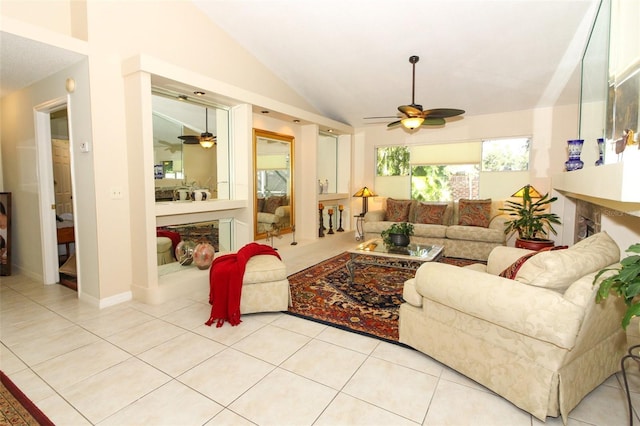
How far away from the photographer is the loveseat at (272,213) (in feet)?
18.0

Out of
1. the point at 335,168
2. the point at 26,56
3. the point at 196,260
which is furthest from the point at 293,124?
the point at 26,56

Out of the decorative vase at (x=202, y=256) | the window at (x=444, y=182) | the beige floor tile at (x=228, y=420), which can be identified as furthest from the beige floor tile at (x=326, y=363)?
the window at (x=444, y=182)

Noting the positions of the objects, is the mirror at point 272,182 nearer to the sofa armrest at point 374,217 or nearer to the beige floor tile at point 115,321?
the sofa armrest at point 374,217

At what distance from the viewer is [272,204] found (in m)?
5.66

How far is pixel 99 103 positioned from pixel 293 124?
129 inches

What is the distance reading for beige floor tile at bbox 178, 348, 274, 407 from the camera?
203 centimetres

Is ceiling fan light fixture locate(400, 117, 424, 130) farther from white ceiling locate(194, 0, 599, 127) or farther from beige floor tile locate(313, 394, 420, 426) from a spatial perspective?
beige floor tile locate(313, 394, 420, 426)

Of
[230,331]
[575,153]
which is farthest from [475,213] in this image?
[230,331]

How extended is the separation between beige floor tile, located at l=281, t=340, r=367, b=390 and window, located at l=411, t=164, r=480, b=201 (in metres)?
4.78

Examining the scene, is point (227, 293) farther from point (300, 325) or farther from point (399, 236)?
point (399, 236)

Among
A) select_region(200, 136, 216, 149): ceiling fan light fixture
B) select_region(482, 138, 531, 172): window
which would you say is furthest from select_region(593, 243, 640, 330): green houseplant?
select_region(482, 138, 531, 172): window

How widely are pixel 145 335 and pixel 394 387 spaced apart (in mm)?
2074

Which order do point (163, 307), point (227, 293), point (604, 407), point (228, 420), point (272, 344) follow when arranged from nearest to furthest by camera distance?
point (228, 420)
point (604, 407)
point (272, 344)
point (227, 293)
point (163, 307)

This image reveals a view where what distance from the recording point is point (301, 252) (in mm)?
5645
